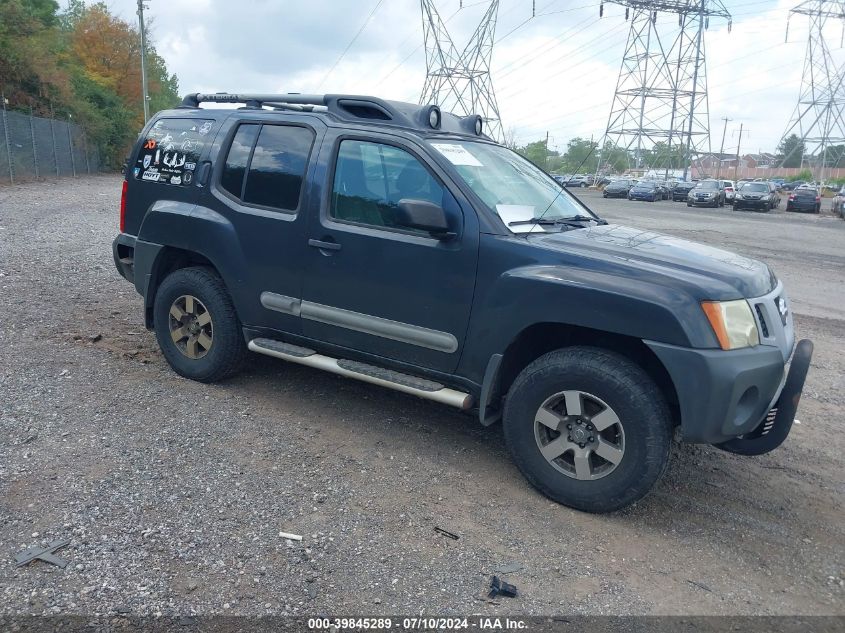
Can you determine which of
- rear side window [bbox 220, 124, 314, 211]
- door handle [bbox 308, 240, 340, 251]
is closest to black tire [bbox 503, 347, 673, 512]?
door handle [bbox 308, 240, 340, 251]

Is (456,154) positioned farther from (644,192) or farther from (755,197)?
(644,192)

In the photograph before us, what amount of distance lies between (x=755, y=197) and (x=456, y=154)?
3658cm

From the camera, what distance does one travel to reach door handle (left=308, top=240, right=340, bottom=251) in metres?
4.49

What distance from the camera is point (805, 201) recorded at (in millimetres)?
36781

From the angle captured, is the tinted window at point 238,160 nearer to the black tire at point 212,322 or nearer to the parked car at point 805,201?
the black tire at point 212,322

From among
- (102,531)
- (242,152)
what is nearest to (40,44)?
(242,152)

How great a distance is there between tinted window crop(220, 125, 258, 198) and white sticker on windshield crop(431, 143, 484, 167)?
145 cm

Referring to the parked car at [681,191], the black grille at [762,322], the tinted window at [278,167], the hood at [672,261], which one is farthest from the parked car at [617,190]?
the black grille at [762,322]

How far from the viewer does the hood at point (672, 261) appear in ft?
11.7

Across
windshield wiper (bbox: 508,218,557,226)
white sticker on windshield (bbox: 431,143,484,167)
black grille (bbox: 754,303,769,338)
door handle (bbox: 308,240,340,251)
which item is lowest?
black grille (bbox: 754,303,769,338)

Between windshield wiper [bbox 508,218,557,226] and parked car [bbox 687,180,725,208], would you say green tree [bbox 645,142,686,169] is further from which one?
windshield wiper [bbox 508,218,557,226]

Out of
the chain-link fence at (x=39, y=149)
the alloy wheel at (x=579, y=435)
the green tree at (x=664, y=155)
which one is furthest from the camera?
the green tree at (x=664, y=155)

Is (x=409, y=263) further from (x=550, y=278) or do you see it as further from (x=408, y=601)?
(x=408, y=601)

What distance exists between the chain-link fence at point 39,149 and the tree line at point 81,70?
114cm
